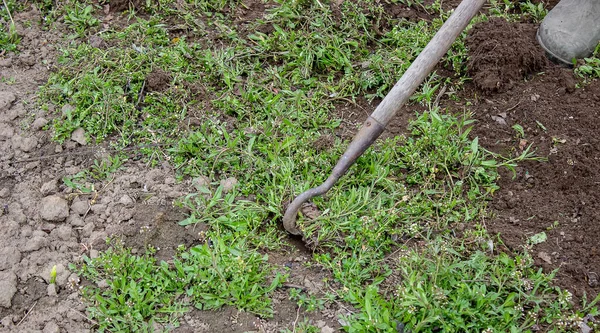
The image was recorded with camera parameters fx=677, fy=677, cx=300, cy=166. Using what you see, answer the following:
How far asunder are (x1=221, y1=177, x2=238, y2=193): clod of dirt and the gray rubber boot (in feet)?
6.96

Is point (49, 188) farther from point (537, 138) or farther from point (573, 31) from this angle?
point (573, 31)

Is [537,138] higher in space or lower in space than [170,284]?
higher

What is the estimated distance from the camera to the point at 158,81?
12.9 feet

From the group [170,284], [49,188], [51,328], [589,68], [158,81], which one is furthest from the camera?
[589,68]

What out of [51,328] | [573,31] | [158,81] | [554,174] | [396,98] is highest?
[396,98]

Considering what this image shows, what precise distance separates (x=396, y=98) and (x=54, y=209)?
1745mm

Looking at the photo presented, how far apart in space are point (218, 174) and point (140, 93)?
0.76 meters

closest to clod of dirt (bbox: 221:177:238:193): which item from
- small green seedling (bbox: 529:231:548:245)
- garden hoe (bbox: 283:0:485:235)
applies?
garden hoe (bbox: 283:0:485:235)

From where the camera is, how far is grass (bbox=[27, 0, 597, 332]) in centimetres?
300

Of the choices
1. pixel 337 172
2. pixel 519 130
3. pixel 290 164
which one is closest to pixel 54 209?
pixel 290 164

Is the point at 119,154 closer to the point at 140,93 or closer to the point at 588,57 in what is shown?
the point at 140,93

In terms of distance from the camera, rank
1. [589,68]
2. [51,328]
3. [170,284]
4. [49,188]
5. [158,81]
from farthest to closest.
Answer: [589,68], [158,81], [49,188], [170,284], [51,328]

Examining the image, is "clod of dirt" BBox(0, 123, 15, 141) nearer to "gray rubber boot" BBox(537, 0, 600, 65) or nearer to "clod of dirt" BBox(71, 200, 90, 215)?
"clod of dirt" BBox(71, 200, 90, 215)

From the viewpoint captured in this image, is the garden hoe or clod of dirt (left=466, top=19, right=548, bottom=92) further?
clod of dirt (left=466, top=19, right=548, bottom=92)
